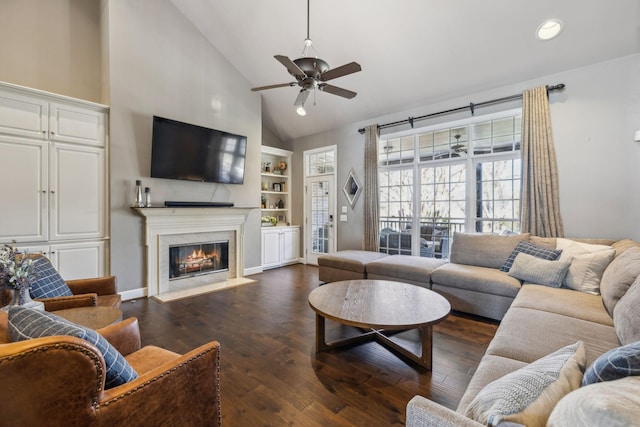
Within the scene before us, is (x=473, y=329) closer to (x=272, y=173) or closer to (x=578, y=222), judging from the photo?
(x=578, y=222)

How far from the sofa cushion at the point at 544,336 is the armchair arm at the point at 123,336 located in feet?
6.60

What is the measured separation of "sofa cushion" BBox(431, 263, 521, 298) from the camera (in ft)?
9.61

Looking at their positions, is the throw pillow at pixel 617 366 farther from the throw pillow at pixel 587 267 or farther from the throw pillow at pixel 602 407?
the throw pillow at pixel 587 267

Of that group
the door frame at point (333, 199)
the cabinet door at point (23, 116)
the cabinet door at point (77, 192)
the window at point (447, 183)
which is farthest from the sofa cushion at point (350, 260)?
the cabinet door at point (23, 116)

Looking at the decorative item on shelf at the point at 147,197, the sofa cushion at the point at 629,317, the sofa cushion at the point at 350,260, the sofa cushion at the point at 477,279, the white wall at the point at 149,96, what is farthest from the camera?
the sofa cushion at the point at 350,260

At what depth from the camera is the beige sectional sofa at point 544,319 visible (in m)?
0.66

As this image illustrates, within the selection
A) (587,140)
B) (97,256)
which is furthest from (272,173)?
(587,140)

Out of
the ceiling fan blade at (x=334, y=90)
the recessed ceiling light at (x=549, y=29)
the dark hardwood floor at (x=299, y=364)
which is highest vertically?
the recessed ceiling light at (x=549, y=29)

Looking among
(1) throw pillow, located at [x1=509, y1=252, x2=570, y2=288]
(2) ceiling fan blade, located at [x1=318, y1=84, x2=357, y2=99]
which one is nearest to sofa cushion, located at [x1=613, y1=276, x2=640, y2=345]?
(1) throw pillow, located at [x1=509, y1=252, x2=570, y2=288]

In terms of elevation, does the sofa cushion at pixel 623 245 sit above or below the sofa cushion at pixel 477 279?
above

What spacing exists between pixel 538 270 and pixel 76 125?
554 centimetres

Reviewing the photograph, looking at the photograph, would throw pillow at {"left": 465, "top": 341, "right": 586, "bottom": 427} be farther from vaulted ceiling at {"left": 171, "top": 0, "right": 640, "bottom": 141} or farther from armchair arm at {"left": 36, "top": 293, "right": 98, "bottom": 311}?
vaulted ceiling at {"left": 171, "top": 0, "right": 640, "bottom": 141}

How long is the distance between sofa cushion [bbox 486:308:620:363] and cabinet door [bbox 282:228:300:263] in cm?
457

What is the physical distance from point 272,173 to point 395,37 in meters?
3.57
